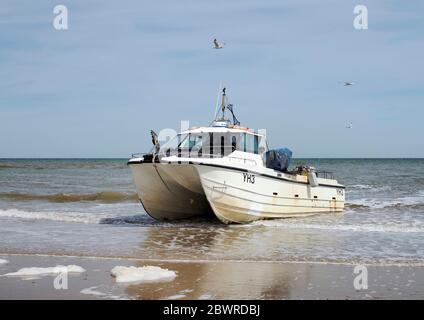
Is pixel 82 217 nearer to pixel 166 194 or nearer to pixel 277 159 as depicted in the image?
pixel 166 194

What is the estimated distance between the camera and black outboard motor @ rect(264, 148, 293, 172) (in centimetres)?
1723

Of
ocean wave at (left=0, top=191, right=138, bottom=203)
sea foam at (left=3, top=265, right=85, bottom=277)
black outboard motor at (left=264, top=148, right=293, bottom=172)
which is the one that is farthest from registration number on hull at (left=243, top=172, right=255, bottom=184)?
ocean wave at (left=0, top=191, right=138, bottom=203)

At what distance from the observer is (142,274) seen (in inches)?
346

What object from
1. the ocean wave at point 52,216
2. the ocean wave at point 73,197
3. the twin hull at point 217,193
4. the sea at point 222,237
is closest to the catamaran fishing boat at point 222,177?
the twin hull at point 217,193

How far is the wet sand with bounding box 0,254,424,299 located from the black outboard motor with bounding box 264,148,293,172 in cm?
682

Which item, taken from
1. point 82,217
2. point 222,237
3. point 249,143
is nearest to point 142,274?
point 222,237

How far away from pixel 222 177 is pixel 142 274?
6833 mm

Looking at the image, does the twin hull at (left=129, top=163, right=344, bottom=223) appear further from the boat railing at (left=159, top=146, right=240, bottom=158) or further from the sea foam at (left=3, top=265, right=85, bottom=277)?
the sea foam at (left=3, top=265, right=85, bottom=277)

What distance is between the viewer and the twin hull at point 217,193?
15.3 metres

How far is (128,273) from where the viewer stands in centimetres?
877

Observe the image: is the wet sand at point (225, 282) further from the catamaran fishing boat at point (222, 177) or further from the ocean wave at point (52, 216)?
the ocean wave at point (52, 216)

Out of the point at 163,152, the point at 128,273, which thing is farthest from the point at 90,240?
the point at 128,273
